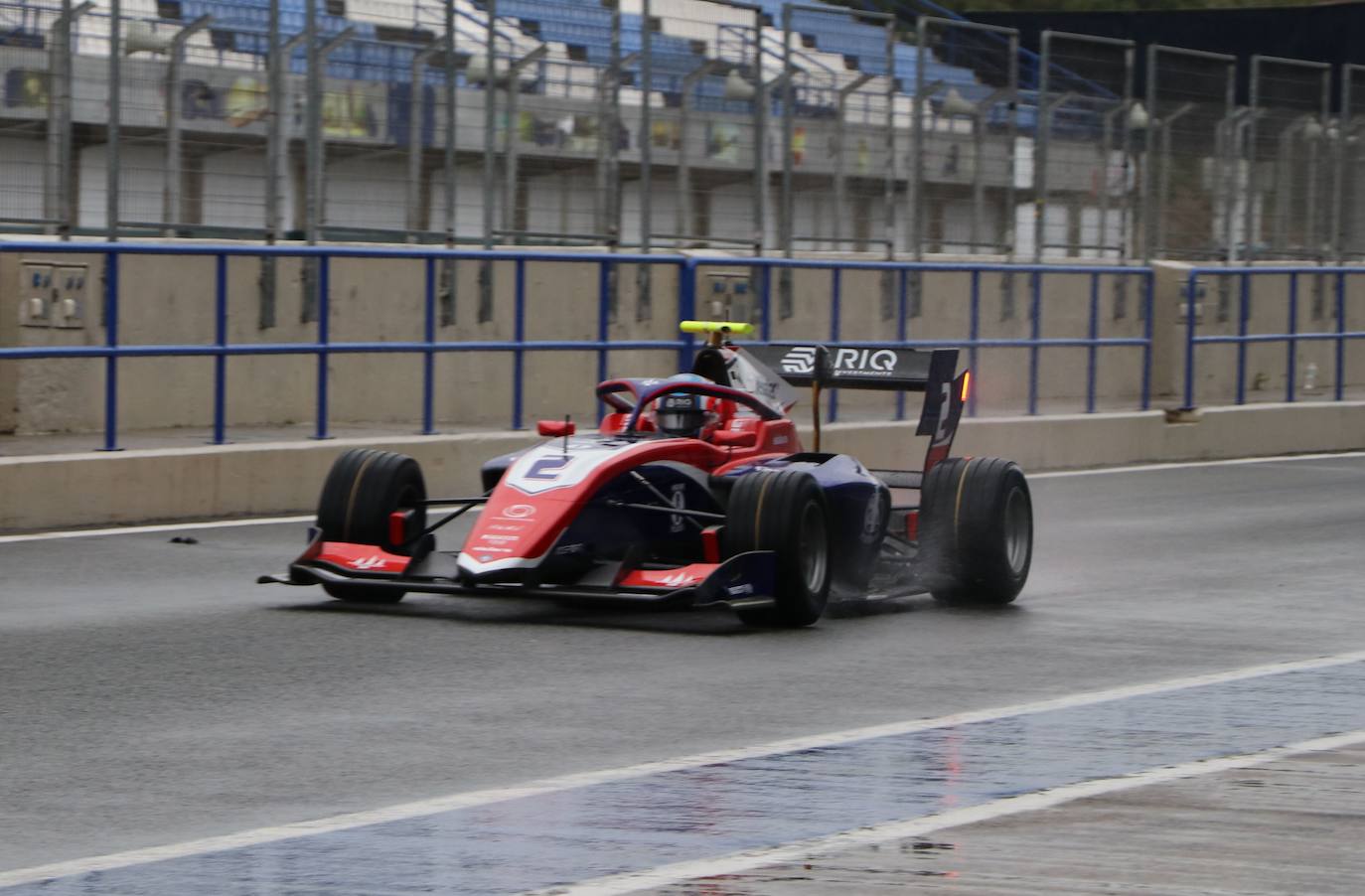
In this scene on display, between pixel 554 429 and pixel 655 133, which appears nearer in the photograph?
pixel 554 429

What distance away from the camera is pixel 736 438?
35.7 ft

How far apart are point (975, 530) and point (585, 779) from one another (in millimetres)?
4577

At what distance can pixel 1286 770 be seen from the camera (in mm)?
6766

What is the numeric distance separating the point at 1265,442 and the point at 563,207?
26.4 ft

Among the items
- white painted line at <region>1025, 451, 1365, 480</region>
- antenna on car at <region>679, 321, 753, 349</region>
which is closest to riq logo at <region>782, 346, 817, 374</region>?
antenna on car at <region>679, 321, 753, 349</region>

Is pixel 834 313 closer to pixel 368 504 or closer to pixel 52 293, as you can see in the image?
pixel 52 293

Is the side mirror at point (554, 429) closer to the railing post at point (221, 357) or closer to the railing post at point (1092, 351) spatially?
the railing post at point (221, 357)

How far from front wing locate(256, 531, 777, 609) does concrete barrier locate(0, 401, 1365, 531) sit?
352 cm

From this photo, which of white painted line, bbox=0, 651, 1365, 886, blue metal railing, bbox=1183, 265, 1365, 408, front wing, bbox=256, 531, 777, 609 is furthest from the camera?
blue metal railing, bbox=1183, 265, 1365, 408

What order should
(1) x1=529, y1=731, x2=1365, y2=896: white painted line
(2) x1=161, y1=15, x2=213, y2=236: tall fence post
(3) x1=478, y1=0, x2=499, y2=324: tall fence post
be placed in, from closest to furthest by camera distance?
(1) x1=529, y1=731, x2=1365, y2=896: white painted line < (2) x1=161, y1=15, x2=213, y2=236: tall fence post < (3) x1=478, y1=0, x2=499, y2=324: tall fence post

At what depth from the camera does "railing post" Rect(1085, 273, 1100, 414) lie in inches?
835

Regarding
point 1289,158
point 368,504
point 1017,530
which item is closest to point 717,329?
point 1017,530

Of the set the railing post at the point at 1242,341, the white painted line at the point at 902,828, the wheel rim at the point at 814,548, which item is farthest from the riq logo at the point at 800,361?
the railing post at the point at 1242,341

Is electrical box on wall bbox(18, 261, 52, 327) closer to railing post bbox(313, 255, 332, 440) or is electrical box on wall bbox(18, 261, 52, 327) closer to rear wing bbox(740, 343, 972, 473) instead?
railing post bbox(313, 255, 332, 440)
